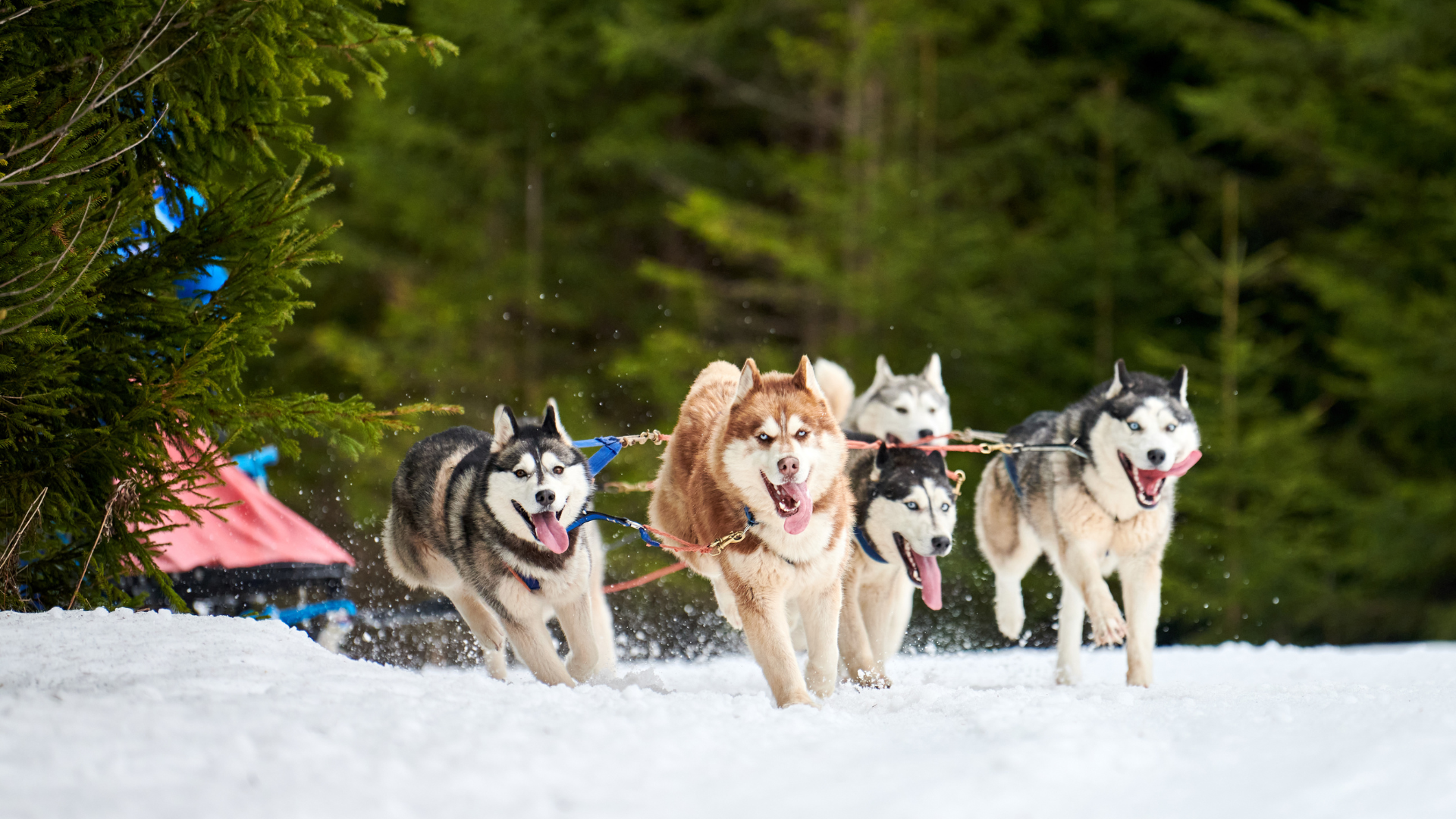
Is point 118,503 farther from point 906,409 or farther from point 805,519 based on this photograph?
point 906,409

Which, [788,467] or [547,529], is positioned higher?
[788,467]

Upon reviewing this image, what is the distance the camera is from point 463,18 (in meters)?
17.4

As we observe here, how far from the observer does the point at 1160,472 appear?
5.06 meters

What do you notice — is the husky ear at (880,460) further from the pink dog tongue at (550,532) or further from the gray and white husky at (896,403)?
the pink dog tongue at (550,532)

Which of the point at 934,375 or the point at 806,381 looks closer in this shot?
the point at 806,381

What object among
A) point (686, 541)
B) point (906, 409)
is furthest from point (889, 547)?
point (906, 409)

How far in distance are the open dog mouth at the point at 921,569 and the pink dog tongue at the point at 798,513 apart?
87cm

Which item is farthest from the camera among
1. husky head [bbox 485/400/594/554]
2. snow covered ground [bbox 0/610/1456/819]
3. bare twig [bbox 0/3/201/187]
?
husky head [bbox 485/400/594/554]

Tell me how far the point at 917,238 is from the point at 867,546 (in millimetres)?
8830

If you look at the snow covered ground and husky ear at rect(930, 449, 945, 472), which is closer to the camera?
the snow covered ground

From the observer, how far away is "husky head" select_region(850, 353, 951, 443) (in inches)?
251

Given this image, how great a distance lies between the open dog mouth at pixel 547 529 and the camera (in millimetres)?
4359

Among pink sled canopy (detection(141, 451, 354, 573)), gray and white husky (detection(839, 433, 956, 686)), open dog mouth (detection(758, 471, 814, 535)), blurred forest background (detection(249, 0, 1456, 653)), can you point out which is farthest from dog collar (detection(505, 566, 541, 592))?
blurred forest background (detection(249, 0, 1456, 653))

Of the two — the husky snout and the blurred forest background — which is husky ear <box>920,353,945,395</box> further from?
the husky snout
